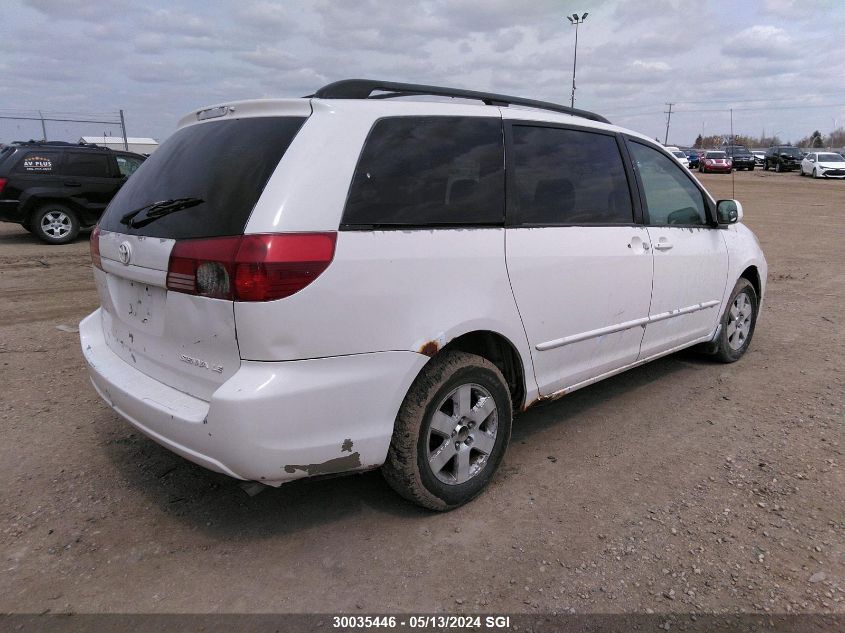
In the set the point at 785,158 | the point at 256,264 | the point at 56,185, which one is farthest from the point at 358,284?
the point at 785,158

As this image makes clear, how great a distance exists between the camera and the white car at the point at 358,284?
90.7 inches

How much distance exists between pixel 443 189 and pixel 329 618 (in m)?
1.77

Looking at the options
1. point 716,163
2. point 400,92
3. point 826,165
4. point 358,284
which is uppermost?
point 716,163

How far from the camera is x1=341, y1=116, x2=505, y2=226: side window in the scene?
2.54m

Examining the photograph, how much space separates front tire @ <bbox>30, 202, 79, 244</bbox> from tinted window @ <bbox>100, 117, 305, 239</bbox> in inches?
396

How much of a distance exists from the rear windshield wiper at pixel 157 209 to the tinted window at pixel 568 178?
4.94 feet

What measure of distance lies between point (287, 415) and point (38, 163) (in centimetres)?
1141

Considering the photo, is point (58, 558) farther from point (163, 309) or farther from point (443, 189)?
point (443, 189)

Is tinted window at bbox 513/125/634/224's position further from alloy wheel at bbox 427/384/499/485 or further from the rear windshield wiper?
the rear windshield wiper

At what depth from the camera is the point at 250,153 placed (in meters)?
2.50

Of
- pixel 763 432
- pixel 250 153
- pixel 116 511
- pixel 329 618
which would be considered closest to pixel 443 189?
pixel 250 153

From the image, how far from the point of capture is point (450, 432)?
2.86 meters

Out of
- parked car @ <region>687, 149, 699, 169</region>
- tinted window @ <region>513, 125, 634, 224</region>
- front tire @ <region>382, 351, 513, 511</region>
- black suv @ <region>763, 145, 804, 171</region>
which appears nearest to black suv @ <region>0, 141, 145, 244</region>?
tinted window @ <region>513, 125, 634, 224</region>

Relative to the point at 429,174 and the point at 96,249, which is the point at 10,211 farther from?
the point at 429,174
